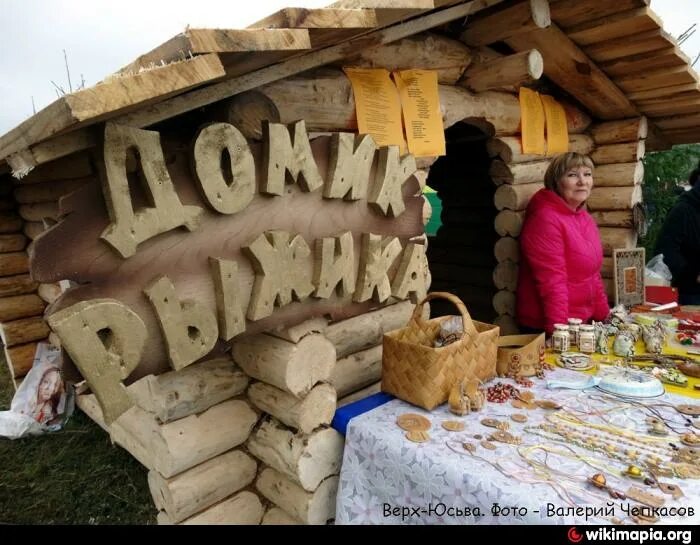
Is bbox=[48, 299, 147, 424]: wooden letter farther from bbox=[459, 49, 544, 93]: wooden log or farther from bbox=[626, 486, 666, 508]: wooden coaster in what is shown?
bbox=[459, 49, 544, 93]: wooden log

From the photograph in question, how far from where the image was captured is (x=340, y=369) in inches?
107

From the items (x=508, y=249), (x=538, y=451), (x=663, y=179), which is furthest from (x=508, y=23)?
(x=663, y=179)

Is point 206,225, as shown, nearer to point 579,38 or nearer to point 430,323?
point 430,323

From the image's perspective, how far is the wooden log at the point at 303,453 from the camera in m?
2.25

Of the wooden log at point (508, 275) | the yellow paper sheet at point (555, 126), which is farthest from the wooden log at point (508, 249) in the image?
the yellow paper sheet at point (555, 126)

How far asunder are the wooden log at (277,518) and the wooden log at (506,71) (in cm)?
329

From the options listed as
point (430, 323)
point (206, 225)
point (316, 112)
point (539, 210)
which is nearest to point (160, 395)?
point (206, 225)

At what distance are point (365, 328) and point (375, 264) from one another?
1.74 feet

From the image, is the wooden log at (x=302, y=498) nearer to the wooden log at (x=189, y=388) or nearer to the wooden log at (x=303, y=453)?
the wooden log at (x=303, y=453)

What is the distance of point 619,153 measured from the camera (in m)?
4.88

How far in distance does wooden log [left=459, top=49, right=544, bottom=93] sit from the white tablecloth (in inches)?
87.1

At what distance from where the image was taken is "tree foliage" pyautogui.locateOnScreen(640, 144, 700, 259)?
843 centimetres

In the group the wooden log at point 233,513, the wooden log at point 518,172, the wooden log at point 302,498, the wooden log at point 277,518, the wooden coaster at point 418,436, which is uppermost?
the wooden log at point 518,172

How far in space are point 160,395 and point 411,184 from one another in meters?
1.89
